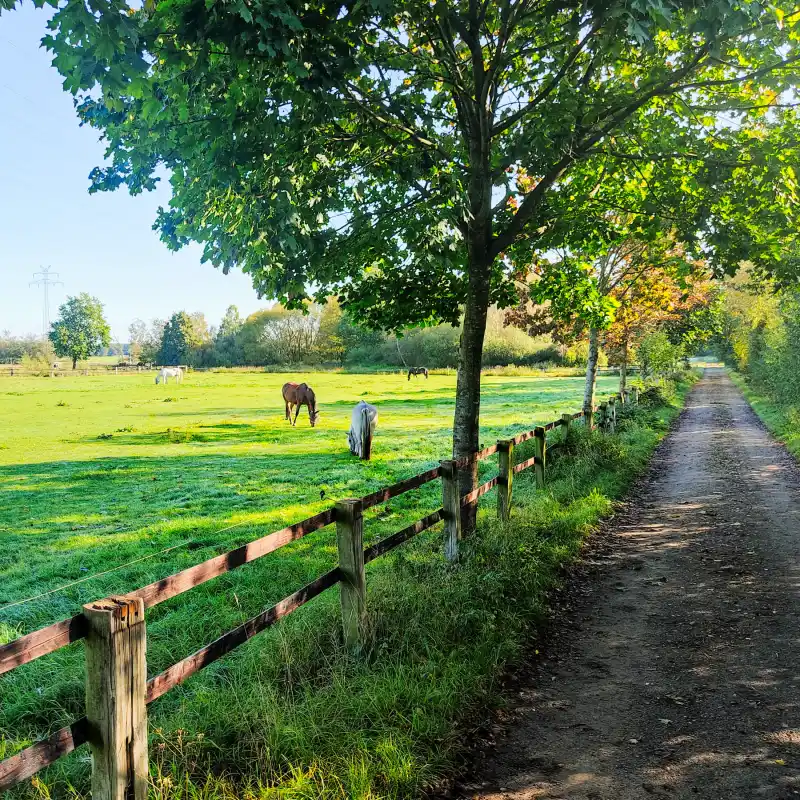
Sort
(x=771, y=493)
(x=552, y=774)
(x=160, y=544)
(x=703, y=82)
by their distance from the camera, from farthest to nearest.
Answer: (x=771, y=493), (x=160, y=544), (x=703, y=82), (x=552, y=774)

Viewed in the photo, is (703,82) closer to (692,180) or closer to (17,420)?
(692,180)

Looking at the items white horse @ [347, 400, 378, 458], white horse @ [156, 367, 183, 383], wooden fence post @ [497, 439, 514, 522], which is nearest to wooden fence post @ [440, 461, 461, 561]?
wooden fence post @ [497, 439, 514, 522]

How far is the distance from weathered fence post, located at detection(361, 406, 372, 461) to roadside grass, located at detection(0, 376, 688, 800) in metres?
1.57

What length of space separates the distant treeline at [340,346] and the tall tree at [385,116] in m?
18.5

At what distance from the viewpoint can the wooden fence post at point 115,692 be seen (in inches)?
103

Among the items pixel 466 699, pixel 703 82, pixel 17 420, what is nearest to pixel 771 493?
pixel 703 82

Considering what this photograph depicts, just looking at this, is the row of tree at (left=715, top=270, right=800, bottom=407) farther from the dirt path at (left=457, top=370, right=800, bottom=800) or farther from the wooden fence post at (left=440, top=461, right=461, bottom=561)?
the wooden fence post at (left=440, top=461, right=461, bottom=561)

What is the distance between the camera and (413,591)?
548cm

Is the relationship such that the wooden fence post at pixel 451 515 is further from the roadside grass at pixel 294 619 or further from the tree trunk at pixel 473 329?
the tree trunk at pixel 473 329

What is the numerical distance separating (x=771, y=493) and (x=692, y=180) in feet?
23.0

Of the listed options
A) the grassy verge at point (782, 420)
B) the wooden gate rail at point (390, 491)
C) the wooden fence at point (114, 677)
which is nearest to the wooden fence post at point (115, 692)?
the wooden fence at point (114, 677)

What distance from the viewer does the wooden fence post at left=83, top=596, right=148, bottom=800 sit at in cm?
262

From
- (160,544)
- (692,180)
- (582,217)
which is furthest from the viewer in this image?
(160,544)

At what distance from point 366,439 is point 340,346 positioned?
29.3m
